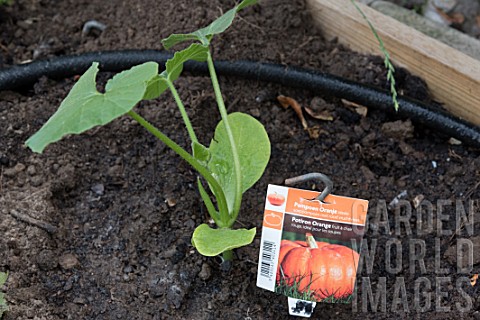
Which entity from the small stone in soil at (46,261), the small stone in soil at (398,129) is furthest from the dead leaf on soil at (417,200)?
the small stone in soil at (46,261)

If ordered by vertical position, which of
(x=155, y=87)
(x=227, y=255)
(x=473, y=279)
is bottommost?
(x=227, y=255)

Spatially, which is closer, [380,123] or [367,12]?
[380,123]

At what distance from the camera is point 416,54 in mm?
1804

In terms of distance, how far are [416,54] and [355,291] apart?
78cm

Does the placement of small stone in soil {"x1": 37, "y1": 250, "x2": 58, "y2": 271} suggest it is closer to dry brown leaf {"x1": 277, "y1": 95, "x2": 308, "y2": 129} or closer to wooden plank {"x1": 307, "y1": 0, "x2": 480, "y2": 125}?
dry brown leaf {"x1": 277, "y1": 95, "x2": 308, "y2": 129}

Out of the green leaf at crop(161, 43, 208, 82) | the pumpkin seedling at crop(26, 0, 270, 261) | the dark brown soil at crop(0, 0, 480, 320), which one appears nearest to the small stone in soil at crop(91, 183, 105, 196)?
the dark brown soil at crop(0, 0, 480, 320)

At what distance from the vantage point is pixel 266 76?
1770mm

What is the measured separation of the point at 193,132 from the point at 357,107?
64 centimetres

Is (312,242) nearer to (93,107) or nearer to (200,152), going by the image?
(200,152)

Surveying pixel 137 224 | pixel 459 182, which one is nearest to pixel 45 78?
pixel 137 224

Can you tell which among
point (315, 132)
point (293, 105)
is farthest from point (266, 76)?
point (315, 132)

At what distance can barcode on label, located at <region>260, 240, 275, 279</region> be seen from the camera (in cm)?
129

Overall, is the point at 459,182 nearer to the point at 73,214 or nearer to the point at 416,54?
the point at 416,54

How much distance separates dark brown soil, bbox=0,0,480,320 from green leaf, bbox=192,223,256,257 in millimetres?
185
